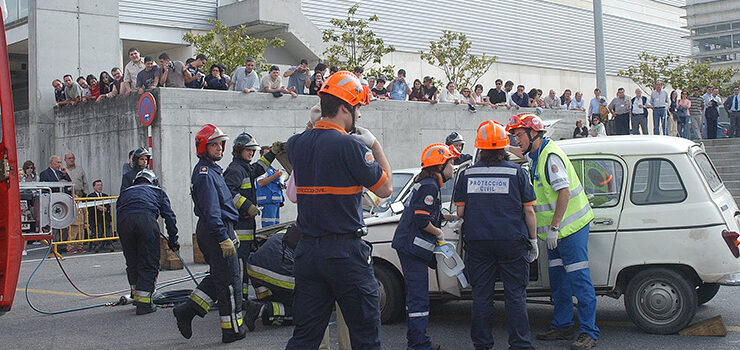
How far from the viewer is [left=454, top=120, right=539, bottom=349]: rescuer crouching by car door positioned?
5.94 m

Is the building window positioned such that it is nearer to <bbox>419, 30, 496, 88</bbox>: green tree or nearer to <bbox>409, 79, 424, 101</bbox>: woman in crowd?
<bbox>419, 30, 496, 88</bbox>: green tree

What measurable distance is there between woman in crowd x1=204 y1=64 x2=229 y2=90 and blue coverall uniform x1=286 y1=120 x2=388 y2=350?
1172cm

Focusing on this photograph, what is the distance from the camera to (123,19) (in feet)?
84.9

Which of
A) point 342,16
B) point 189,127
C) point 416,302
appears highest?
point 342,16

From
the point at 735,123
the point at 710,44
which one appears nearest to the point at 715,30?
the point at 710,44

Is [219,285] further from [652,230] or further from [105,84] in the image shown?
[105,84]

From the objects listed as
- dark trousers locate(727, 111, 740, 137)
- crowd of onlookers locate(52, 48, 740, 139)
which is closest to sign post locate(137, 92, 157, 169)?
crowd of onlookers locate(52, 48, 740, 139)

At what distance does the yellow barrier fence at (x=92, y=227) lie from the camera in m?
14.4

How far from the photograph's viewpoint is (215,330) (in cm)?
758

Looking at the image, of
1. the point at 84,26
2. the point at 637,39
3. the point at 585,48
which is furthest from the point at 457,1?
the point at 84,26

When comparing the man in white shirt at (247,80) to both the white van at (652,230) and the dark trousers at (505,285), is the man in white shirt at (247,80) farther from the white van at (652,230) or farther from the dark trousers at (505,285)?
the dark trousers at (505,285)

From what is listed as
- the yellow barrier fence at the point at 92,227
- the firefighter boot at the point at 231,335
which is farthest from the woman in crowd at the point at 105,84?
the firefighter boot at the point at 231,335

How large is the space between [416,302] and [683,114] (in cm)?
1779

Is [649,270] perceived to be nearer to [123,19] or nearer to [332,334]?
[332,334]
